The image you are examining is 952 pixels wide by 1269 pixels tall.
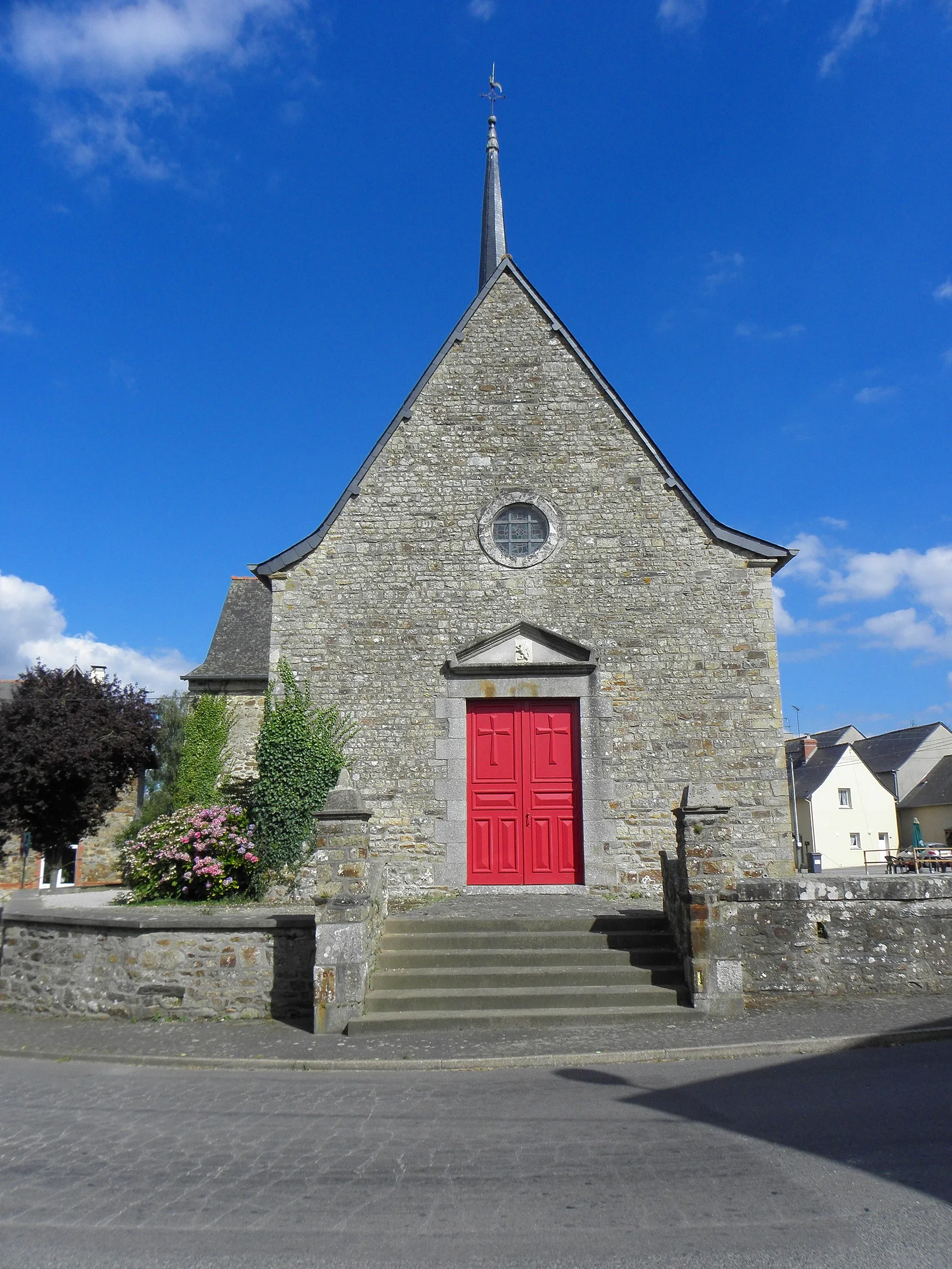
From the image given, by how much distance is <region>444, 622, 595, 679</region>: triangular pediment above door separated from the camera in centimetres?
1119

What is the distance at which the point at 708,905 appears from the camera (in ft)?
24.6

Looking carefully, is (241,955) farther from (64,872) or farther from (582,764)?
(64,872)

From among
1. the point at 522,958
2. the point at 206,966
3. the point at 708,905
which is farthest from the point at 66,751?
the point at 708,905

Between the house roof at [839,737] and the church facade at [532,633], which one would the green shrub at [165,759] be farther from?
the house roof at [839,737]

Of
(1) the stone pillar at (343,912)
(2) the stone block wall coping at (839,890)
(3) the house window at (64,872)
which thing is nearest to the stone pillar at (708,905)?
(2) the stone block wall coping at (839,890)

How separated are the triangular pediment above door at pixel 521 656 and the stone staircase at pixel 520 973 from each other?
3.47 metres

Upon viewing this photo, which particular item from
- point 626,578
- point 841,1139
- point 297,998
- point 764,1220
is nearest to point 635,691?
point 626,578

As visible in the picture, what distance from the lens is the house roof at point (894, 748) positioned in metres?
39.9

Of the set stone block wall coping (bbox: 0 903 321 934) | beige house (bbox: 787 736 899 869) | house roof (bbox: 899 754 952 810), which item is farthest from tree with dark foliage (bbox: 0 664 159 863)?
house roof (bbox: 899 754 952 810)

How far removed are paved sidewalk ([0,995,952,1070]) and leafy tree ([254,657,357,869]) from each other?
3.30 metres

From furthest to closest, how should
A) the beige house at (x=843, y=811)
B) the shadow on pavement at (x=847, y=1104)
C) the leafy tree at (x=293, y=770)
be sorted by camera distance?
the beige house at (x=843, y=811)
the leafy tree at (x=293, y=770)
the shadow on pavement at (x=847, y=1104)

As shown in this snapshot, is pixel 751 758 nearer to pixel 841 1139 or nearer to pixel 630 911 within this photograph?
pixel 630 911

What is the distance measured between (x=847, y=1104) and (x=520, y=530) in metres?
8.06

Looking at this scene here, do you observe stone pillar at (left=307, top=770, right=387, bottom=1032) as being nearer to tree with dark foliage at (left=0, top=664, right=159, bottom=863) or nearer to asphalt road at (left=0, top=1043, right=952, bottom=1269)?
asphalt road at (left=0, top=1043, right=952, bottom=1269)
